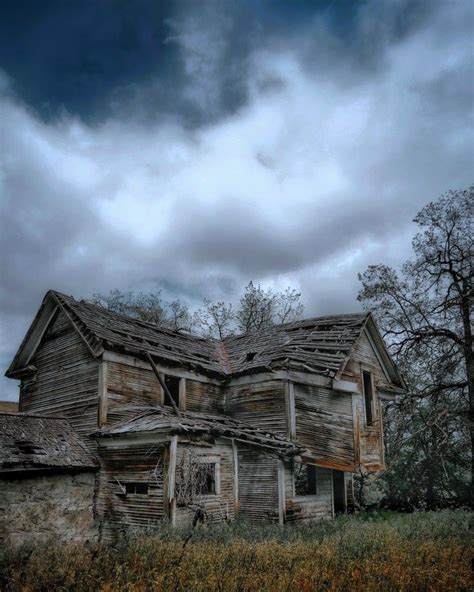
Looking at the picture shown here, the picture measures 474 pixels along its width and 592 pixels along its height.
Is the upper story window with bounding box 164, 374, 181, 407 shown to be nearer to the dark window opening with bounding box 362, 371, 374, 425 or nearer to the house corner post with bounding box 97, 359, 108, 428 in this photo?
the house corner post with bounding box 97, 359, 108, 428

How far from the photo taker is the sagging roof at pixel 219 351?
17703 millimetres

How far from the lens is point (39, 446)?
14.7 meters

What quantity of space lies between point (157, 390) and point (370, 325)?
884 cm

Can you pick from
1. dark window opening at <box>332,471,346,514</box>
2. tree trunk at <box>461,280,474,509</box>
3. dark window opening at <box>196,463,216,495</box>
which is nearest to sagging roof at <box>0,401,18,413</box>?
dark window opening at <box>332,471,346,514</box>

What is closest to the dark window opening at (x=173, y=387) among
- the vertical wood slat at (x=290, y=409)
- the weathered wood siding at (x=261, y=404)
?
the weathered wood siding at (x=261, y=404)

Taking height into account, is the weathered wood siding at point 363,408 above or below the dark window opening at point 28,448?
above

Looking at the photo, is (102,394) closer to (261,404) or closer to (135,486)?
(135,486)

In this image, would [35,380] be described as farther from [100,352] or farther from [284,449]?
[284,449]

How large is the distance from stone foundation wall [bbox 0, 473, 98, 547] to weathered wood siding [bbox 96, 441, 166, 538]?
0.41 m

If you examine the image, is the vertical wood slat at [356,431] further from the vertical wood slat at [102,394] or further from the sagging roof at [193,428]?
the vertical wood slat at [102,394]

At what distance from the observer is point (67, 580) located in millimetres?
6078

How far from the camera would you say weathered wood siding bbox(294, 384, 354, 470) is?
57.7 ft

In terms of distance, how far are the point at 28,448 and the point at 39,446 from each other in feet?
1.39

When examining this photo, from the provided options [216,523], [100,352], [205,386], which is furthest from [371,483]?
[100,352]
